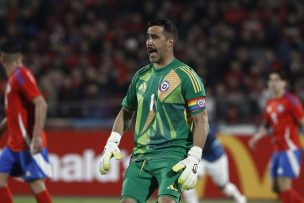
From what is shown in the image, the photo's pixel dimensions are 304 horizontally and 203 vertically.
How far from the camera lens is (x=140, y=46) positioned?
19219mm

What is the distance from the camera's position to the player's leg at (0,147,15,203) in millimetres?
8883

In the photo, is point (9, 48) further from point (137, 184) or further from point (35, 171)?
point (137, 184)

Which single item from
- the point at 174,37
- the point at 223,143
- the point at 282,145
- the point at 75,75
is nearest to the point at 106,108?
the point at 75,75

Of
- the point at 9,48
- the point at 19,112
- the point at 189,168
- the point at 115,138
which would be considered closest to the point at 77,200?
the point at 19,112

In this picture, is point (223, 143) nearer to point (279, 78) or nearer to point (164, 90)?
point (279, 78)

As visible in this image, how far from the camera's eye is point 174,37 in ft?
22.1

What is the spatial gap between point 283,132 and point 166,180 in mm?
5029

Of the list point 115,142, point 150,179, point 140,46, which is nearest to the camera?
point 150,179

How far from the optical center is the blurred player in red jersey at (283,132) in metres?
11.0

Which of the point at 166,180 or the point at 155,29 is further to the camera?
the point at 155,29

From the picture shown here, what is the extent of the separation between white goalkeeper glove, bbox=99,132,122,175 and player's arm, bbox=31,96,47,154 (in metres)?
2.04

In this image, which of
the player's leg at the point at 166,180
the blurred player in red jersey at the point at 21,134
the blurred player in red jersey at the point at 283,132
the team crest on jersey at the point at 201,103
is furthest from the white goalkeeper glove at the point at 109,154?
the blurred player in red jersey at the point at 283,132

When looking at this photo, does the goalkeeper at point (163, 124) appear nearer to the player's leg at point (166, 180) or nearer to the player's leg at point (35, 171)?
the player's leg at point (166, 180)

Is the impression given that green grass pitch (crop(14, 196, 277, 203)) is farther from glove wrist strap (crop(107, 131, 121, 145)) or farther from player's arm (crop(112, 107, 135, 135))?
glove wrist strap (crop(107, 131, 121, 145))
